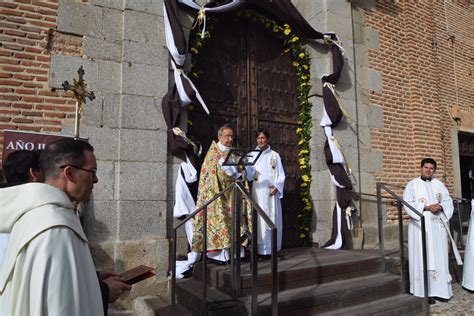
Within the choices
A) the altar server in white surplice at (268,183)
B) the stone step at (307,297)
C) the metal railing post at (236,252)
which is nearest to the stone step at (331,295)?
the stone step at (307,297)

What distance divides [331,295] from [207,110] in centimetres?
273

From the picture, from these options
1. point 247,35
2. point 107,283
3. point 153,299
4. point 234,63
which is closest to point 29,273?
point 107,283

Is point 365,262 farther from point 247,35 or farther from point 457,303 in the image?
point 247,35

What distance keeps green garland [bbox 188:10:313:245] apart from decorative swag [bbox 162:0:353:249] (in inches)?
6.0

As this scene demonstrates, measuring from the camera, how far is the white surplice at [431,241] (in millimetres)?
5387

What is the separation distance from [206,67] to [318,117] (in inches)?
82.9

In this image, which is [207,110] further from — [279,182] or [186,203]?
[279,182]

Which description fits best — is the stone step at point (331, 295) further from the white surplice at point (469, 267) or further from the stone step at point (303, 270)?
the white surplice at point (469, 267)

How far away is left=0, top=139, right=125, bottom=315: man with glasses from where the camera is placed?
51.8 inches

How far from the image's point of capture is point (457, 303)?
5.31 m

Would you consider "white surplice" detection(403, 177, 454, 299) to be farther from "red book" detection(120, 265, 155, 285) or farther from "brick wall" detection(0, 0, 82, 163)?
"brick wall" detection(0, 0, 82, 163)

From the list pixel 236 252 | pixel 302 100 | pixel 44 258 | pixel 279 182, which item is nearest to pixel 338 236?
pixel 279 182

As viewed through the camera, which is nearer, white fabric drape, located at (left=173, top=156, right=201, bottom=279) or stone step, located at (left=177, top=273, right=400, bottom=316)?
stone step, located at (left=177, top=273, right=400, bottom=316)

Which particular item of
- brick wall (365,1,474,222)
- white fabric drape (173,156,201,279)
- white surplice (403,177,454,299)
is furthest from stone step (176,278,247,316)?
brick wall (365,1,474,222)
